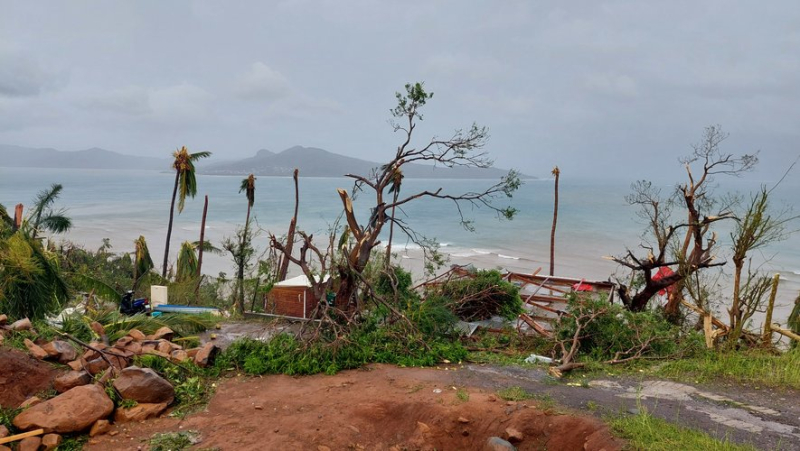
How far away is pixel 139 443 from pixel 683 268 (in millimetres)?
A: 9527

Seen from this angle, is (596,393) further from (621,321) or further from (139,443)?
(139,443)

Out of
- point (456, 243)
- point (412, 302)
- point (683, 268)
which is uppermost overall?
point (683, 268)

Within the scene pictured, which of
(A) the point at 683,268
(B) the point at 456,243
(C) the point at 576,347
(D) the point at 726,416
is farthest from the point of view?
(B) the point at 456,243

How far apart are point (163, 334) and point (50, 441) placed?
11.2 feet

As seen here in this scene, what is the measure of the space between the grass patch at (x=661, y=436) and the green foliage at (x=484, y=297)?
554 centimetres

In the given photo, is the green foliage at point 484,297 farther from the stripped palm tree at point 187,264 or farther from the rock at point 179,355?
the stripped palm tree at point 187,264

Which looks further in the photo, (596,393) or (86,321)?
(86,321)

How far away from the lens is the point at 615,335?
895 cm

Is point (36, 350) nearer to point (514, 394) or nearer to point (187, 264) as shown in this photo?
point (514, 394)

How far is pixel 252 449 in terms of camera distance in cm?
570

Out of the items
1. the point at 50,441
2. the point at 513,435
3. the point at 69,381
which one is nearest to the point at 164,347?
the point at 69,381

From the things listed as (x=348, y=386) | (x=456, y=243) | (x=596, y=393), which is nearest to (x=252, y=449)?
(x=348, y=386)

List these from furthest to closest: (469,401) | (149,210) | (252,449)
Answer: (149,210)
(469,401)
(252,449)

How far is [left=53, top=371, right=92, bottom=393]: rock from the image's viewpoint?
6691 mm
